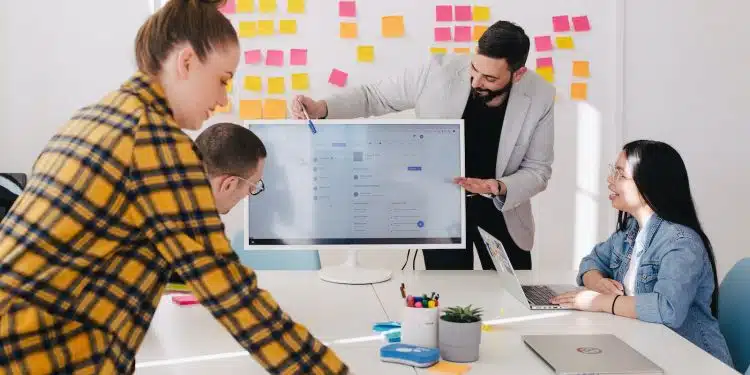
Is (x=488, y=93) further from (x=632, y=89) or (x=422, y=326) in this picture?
(x=632, y=89)

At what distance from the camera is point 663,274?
6.50 ft

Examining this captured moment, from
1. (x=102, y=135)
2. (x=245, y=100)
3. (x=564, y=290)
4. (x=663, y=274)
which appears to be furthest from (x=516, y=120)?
(x=102, y=135)

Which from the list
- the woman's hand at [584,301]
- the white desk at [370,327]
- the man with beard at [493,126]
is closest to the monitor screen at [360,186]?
the white desk at [370,327]

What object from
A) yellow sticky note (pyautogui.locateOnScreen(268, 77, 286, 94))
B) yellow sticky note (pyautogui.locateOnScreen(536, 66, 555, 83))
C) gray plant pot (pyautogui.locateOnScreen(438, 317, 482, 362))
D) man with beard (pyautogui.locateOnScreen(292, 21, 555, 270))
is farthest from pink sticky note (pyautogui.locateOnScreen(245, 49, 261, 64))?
gray plant pot (pyautogui.locateOnScreen(438, 317, 482, 362))

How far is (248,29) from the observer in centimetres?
377

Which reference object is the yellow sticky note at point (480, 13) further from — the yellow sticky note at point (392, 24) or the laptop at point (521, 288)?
the laptop at point (521, 288)

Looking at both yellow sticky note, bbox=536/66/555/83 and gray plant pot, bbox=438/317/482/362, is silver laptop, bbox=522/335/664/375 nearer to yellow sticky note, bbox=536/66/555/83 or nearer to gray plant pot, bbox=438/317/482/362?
gray plant pot, bbox=438/317/482/362

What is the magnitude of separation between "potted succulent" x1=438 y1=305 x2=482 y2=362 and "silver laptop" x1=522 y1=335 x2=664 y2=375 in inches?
5.1

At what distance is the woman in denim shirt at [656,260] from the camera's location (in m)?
1.94

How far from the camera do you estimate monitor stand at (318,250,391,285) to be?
237 cm

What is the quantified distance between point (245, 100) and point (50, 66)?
35.1 inches

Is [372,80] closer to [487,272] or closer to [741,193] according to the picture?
[487,272]

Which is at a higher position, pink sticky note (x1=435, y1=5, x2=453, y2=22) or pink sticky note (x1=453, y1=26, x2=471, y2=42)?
pink sticky note (x1=435, y1=5, x2=453, y2=22)

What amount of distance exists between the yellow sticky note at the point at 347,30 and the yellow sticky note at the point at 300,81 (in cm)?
25
